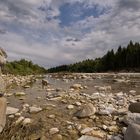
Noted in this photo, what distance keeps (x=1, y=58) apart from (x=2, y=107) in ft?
3.68

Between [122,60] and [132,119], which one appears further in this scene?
[122,60]

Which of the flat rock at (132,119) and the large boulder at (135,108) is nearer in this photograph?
the flat rock at (132,119)

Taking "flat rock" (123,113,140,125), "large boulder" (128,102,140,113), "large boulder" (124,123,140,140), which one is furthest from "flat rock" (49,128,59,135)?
"large boulder" (128,102,140,113)

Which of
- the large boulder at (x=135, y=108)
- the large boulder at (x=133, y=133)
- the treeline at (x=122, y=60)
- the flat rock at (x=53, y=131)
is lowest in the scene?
the flat rock at (x=53, y=131)

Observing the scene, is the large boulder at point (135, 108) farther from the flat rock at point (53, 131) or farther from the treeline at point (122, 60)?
the treeline at point (122, 60)

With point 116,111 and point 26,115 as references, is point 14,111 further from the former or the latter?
point 116,111

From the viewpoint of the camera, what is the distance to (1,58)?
17.6 feet

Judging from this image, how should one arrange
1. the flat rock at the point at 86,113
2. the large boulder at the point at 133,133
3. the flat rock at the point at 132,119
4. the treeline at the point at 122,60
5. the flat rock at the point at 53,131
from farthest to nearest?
1. the treeline at the point at 122,60
2. the flat rock at the point at 86,113
3. the flat rock at the point at 132,119
4. the flat rock at the point at 53,131
5. the large boulder at the point at 133,133

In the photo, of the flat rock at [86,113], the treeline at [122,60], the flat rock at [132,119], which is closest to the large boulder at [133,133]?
the flat rock at [132,119]

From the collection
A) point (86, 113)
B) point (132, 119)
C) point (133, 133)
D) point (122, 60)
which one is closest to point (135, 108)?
point (132, 119)

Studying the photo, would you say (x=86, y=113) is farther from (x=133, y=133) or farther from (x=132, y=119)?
(x=133, y=133)

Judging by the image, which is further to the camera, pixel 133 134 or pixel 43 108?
pixel 43 108

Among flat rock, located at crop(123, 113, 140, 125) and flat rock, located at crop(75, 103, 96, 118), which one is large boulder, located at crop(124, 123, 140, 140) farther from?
flat rock, located at crop(75, 103, 96, 118)

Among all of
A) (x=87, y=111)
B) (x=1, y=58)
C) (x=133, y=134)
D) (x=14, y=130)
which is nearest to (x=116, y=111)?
(x=87, y=111)
